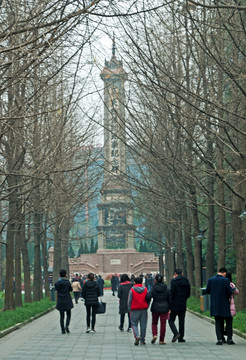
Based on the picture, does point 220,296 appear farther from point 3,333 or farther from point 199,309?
point 199,309

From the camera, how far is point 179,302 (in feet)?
54.5

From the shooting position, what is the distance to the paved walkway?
1392 cm

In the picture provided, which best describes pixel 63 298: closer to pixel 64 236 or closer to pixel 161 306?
pixel 161 306

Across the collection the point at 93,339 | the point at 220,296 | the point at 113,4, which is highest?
the point at 113,4

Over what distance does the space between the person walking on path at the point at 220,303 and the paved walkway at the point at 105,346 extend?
1.11ft

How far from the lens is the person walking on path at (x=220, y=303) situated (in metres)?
15.4

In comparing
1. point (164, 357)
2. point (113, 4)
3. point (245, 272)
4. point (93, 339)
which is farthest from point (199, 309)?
point (113, 4)

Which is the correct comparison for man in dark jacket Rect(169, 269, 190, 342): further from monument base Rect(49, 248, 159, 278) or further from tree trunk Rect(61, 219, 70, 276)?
monument base Rect(49, 248, 159, 278)

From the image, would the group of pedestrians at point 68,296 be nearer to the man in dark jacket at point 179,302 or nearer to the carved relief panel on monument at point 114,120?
the man in dark jacket at point 179,302

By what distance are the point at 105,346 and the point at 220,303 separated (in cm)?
275

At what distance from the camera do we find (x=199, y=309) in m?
27.3

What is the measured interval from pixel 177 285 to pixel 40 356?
4154 mm

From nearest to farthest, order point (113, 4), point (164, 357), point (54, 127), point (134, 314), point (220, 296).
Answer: point (113, 4) → point (164, 357) → point (220, 296) → point (134, 314) → point (54, 127)

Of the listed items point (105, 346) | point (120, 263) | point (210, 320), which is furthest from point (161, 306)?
point (120, 263)
